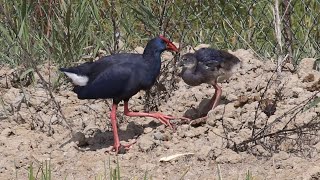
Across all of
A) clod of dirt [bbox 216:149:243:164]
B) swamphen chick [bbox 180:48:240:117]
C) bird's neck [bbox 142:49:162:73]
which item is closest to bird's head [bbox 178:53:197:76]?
swamphen chick [bbox 180:48:240:117]

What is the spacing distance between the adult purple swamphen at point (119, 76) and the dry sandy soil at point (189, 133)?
252 millimetres

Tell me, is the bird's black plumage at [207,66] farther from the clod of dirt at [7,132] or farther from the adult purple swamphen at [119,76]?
the clod of dirt at [7,132]

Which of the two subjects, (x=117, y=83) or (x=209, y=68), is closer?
(x=117, y=83)

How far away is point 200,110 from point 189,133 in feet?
1.45

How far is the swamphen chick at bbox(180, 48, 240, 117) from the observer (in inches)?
251

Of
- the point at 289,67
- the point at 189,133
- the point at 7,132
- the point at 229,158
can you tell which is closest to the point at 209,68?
the point at 189,133

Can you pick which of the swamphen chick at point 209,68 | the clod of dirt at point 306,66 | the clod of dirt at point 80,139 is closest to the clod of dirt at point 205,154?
the swamphen chick at point 209,68

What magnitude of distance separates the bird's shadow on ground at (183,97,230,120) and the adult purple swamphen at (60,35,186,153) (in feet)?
0.97

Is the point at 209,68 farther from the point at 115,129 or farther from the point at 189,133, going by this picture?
the point at 115,129

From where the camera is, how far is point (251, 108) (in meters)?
6.15

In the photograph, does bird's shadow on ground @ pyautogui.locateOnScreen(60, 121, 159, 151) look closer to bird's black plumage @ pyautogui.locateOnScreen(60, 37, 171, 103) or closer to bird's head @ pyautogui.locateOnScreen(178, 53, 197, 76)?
bird's black plumage @ pyautogui.locateOnScreen(60, 37, 171, 103)

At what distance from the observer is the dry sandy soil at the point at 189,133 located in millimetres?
5504

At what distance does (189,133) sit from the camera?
6.04m

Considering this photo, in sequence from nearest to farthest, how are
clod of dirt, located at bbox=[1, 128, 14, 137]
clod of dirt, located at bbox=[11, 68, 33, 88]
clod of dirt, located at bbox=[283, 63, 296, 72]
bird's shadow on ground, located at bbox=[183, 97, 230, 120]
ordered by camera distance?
clod of dirt, located at bbox=[1, 128, 14, 137] → bird's shadow on ground, located at bbox=[183, 97, 230, 120] → clod of dirt, located at bbox=[283, 63, 296, 72] → clod of dirt, located at bbox=[11, 68, 33, 88]
